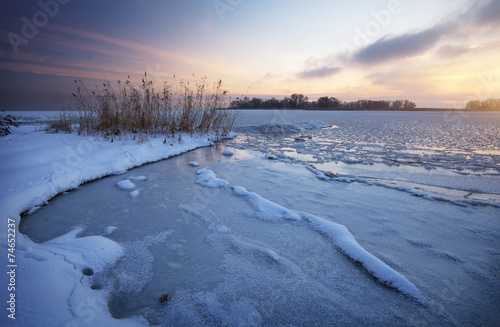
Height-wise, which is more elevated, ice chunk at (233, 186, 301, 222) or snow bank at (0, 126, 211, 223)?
snow bank at (0, 126, 211, 223)

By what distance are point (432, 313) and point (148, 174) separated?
3.83 meters

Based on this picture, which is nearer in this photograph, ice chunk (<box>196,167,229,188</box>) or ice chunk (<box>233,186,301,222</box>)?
ice chunk (<box>233,186,301,222</box>)

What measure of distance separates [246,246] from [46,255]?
141 centimetres

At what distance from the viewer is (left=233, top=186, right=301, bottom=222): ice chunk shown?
7.11 feet

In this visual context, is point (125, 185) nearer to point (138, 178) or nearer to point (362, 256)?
point (138, 178)

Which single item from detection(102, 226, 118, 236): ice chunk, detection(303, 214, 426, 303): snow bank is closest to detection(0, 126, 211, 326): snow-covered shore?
detection(102, 226, 118, 236): ice chunk

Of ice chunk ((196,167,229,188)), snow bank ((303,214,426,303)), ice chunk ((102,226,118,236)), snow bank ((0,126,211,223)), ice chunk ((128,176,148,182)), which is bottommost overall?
ice chunk ((102,226,118,236))

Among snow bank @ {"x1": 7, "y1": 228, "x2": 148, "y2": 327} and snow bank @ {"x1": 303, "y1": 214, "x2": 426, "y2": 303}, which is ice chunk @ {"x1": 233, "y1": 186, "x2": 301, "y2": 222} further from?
snow bank @ {"x1": 7, "y1": 228, "x2": 148, "y2": 327}

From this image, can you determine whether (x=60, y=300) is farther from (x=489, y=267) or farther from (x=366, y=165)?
(x=366, y=165)

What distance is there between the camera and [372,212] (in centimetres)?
228

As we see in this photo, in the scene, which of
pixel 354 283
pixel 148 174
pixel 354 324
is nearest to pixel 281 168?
pixel 148 174

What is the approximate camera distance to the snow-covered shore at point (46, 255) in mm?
972

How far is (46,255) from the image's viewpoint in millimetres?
1357

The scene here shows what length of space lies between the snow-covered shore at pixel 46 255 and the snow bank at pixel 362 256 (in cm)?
151
